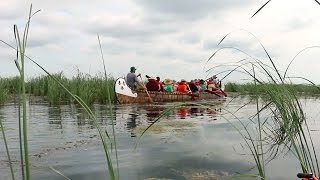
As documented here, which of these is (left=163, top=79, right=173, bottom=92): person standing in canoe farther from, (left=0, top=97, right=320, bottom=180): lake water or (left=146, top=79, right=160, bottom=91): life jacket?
(left=0, top=97, right=320, bottom=180): lake water

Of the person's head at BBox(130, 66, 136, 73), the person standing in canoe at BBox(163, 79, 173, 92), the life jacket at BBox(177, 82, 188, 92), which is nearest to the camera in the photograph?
the person's head at BBox(130, 66, 136, 73)

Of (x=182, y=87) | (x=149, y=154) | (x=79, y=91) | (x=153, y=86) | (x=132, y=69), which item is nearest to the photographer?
(x=149, y=154)

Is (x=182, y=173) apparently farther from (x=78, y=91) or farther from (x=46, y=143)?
(x=78, y=91)

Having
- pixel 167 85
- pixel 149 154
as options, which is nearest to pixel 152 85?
pixel 167 85

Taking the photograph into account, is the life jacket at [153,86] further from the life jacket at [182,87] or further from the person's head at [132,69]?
the life jacket at [182,87]

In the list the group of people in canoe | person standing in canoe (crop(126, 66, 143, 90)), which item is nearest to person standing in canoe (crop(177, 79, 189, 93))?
the group of people in canoe

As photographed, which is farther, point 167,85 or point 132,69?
point 167,85

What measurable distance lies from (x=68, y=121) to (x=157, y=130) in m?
3.19

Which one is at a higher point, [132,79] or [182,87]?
[132,79]

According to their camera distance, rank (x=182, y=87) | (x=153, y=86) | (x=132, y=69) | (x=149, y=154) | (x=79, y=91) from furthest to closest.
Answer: (x=182, y=87)
(x=153, y=86)
(x=132, y=69)
(x=79, y=91)
(x=149, y=154)

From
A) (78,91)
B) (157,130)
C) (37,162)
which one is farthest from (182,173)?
(78,91)

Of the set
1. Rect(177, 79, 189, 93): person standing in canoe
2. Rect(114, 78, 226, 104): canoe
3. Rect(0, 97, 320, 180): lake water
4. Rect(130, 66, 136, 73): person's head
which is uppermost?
Rect(130, 66, 136, 73): person's head

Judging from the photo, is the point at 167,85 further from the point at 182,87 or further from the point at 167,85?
the point at 182,87

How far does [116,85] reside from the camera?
19.0 metres
